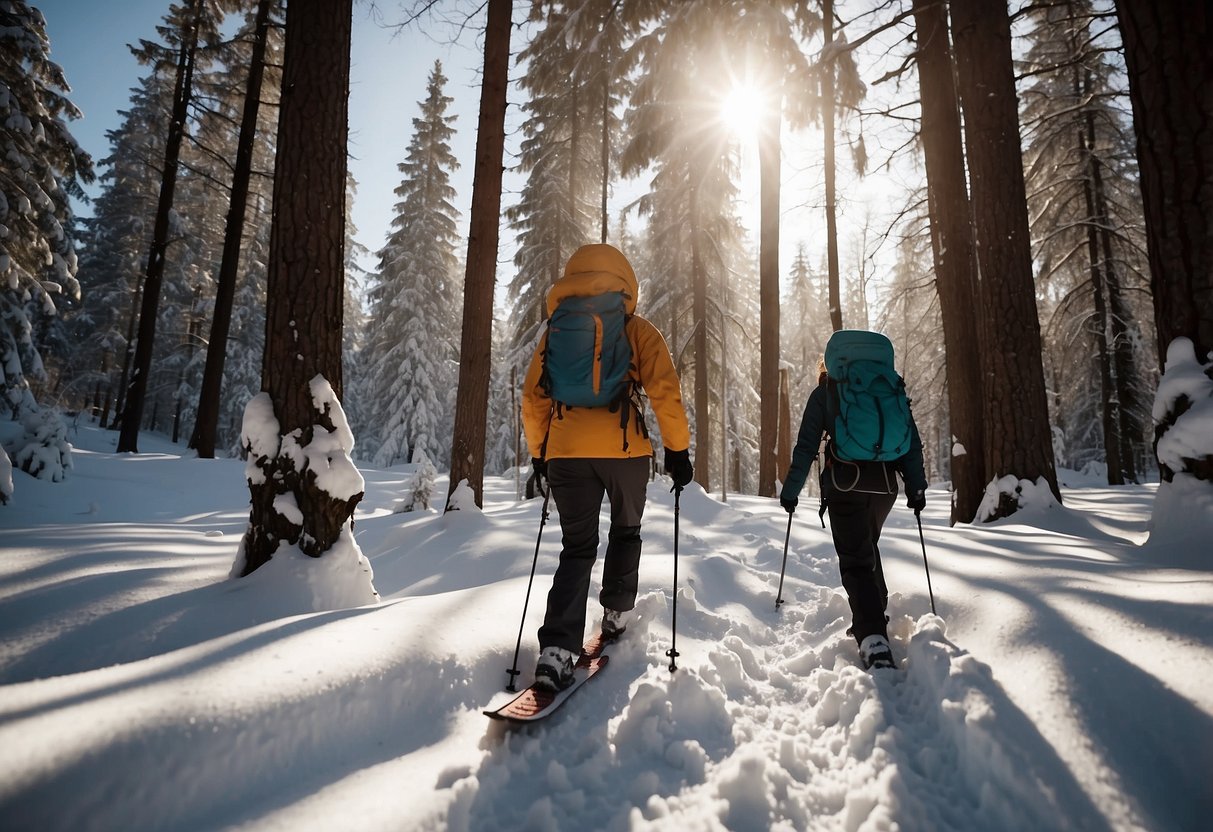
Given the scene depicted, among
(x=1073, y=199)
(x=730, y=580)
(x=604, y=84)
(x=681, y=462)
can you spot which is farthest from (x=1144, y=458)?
(x=681, y=462)

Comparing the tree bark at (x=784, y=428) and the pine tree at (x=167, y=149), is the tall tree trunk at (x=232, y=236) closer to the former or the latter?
the pine tree at (x=167, y=149)

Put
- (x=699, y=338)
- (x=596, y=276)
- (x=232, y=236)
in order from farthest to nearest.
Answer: (x=699, y=338), (x=232, y=236), (x=596, y=276)

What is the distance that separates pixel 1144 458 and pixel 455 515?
35643mm

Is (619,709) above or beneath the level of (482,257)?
beneath

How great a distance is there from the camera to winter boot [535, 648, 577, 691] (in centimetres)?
242

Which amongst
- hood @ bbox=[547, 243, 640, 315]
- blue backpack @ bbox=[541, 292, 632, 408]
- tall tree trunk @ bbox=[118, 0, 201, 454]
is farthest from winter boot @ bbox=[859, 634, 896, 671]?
tall tree trunk @ bbox=[118, 0, 201, 454]

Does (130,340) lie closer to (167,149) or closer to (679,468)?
(167,149)

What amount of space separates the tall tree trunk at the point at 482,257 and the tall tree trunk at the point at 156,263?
12.6 m

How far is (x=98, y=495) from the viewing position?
9.42m

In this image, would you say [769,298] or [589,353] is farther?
[769,298]

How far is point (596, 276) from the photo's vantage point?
2.92 meters

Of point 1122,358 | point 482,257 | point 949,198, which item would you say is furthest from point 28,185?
point 1122,358

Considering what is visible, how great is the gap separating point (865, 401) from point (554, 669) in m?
2.41

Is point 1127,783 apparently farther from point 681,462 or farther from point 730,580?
point 730,580
